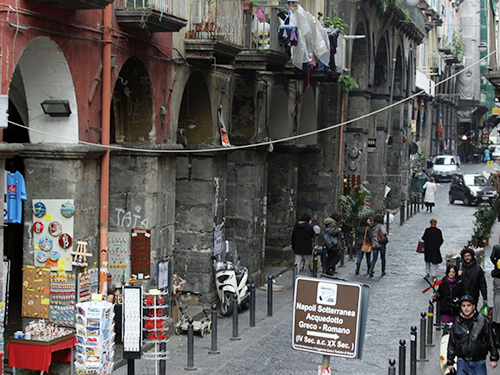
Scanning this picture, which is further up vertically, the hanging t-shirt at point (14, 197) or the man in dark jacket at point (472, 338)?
the hanging t-shirt at point (14, 197)

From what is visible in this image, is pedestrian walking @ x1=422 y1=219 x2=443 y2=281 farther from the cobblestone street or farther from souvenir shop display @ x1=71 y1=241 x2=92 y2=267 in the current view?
souvenir shop display @ x1=71 y1=241 x2=92 y2=267

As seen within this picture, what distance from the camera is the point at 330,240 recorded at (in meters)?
20.6

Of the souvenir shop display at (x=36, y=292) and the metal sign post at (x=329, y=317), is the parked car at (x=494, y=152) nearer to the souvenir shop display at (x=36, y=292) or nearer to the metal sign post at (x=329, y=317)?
the souvenir shop display at (x=36, y=292)

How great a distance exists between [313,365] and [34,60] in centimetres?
583

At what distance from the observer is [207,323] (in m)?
15.5

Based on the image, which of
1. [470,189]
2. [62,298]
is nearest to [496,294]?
[62,298]

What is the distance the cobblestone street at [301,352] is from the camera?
1331cm

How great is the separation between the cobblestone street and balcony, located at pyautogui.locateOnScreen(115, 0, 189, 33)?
489cm

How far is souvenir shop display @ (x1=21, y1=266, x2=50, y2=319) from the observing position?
12180 millimetres

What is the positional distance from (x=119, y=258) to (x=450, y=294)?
5178 mm

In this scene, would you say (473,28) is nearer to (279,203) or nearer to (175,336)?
(279,203)

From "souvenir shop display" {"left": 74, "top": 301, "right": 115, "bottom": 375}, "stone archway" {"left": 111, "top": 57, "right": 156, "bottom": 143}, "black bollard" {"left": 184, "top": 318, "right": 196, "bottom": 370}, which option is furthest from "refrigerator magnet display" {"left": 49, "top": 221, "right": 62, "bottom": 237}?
"stone archway" {"left": 111, "top": 57, "right": 156, "bottom": 143}

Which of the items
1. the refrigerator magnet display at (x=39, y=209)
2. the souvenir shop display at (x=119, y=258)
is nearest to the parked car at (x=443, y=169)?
the souvenir shop display at (x=119, y=258)

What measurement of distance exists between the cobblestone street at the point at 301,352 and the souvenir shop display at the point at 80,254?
1.71 meters
